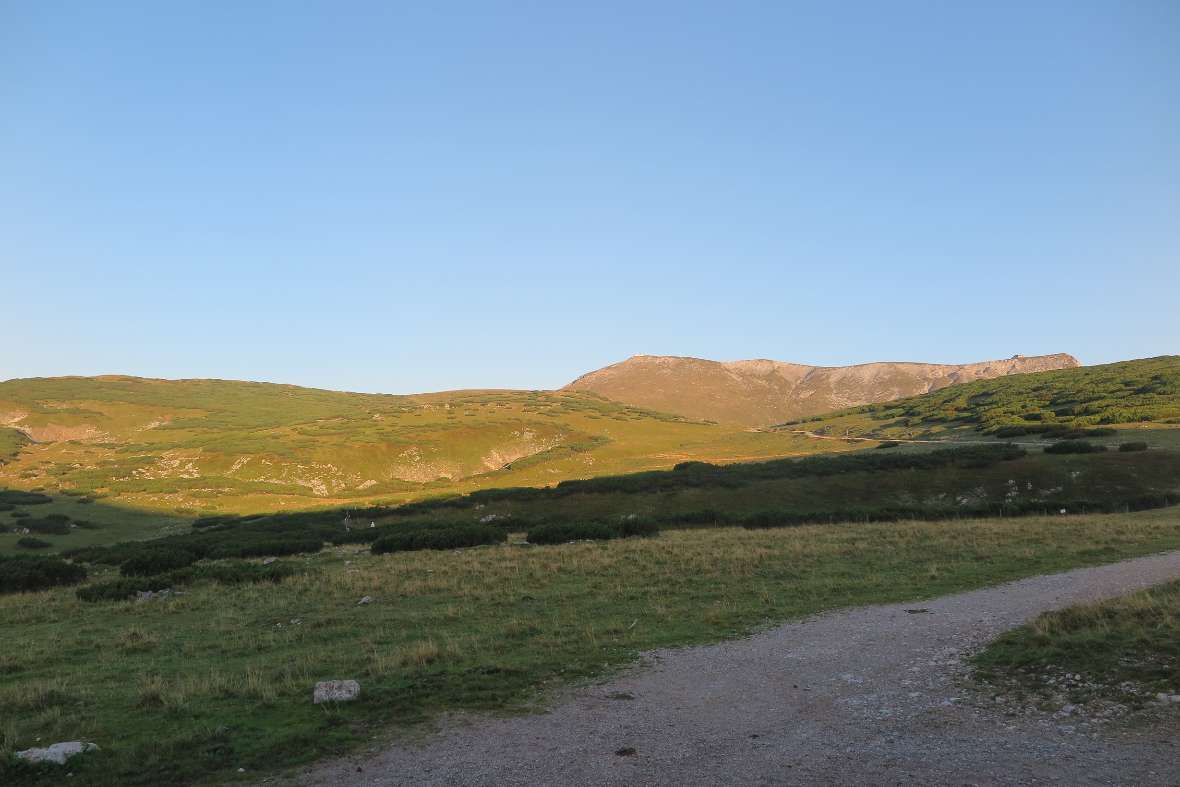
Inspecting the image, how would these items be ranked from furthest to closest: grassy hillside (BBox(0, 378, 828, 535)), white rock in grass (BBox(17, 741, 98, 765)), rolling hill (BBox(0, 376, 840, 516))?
rolling hill (BBox(0, 376, 840, 516)) → grassy hillside (BBox(0, 378, 828, 535)) → white rock in grass (BBox(17, 741, 98, 765))

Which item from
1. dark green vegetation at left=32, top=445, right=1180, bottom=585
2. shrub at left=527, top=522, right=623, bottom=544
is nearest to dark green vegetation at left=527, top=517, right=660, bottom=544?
shrub at left=527, top=522, right=623, bottom=544

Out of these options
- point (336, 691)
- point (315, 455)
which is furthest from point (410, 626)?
point (315, 455)

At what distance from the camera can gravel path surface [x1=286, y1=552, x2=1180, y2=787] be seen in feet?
27.3

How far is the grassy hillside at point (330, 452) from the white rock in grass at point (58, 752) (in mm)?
69504

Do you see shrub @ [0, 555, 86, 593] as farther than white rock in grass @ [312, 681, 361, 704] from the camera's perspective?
Yes

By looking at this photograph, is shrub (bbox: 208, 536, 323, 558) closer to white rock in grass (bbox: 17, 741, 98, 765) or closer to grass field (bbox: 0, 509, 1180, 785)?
grass field (bbox: 0, 509, 1180, 785)

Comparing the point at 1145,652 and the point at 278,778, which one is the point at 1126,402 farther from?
the point at 278,778

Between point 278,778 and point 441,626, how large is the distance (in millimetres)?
9781

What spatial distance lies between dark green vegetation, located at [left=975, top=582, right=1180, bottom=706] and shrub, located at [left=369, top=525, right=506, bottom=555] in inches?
1172

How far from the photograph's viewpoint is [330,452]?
373ft

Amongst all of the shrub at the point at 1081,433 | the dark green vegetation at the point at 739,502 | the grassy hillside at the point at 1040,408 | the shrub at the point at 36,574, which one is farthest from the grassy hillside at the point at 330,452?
the shrub at the point at 36,574

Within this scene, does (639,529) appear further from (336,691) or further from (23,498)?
(23,498)

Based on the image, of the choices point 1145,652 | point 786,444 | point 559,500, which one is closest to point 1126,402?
point 786,444

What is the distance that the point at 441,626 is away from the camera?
18.8 metres
